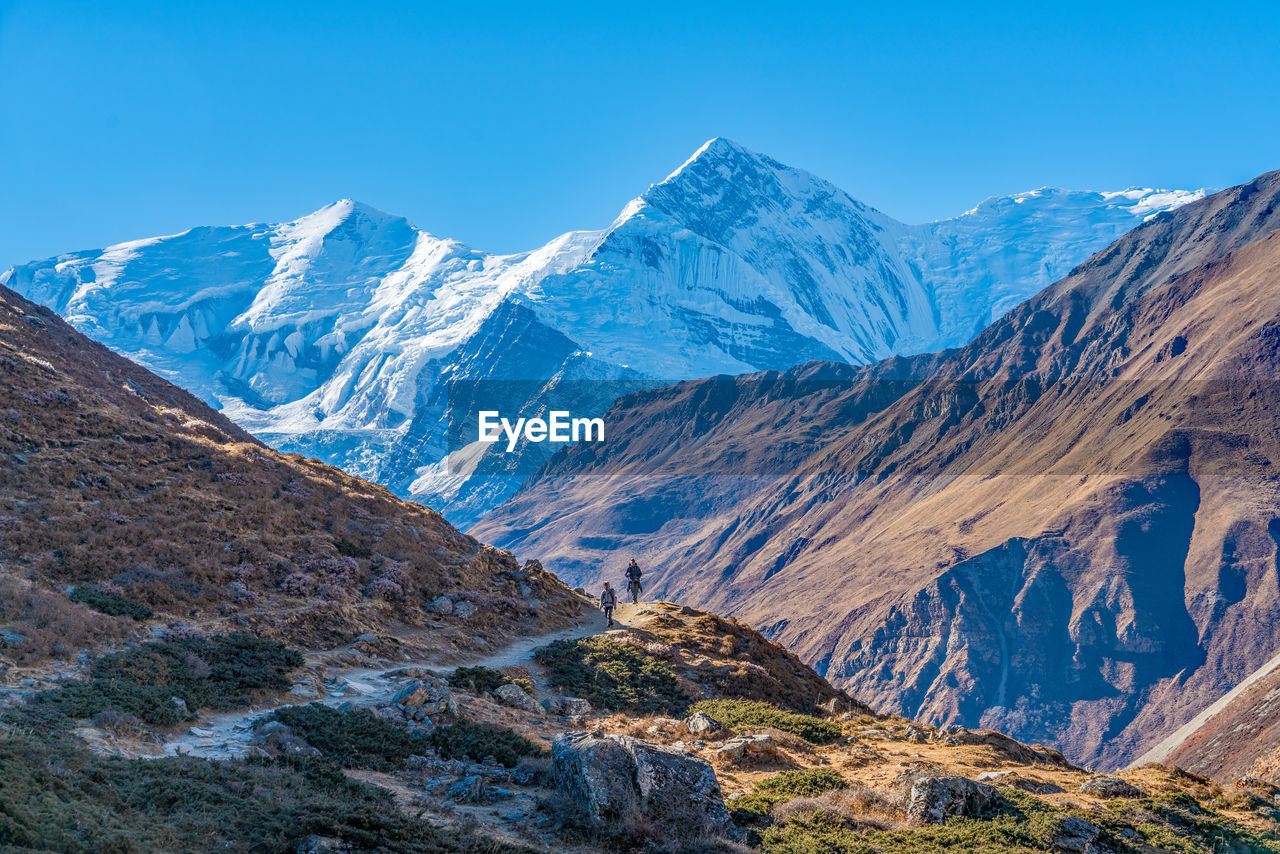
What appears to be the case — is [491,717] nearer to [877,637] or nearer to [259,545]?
[259,545]

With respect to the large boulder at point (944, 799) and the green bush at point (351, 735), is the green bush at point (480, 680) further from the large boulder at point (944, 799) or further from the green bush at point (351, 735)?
the large boulder at point (944, 799)

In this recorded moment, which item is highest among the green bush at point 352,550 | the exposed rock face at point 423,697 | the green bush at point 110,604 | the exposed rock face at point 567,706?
the green bush at point 352,550

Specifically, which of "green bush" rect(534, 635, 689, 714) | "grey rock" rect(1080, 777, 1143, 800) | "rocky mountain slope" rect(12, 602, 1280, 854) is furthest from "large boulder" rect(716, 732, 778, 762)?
"grey rock" rect(1080, 777, 1143, 800)

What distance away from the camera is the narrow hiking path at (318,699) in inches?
790

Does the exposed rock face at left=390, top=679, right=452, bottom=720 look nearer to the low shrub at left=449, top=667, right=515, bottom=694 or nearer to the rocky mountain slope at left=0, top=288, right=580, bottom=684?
the low shrub at left=449, top=667, right=515, bottom=694

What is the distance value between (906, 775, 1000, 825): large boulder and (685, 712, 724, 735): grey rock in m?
8.01

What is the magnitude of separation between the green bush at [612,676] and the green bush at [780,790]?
28.8 ft

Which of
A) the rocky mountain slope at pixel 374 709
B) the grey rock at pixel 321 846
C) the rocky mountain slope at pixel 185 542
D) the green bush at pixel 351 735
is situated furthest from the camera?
the rocky mountain slope at pixel 185 542

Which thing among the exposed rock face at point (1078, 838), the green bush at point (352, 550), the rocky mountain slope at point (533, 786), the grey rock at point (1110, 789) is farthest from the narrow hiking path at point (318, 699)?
the grey rock at point (1110, 789)

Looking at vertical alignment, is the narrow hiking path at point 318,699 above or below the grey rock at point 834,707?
above

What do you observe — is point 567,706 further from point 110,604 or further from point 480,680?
point 110,604

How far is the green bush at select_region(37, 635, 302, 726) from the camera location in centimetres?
2098

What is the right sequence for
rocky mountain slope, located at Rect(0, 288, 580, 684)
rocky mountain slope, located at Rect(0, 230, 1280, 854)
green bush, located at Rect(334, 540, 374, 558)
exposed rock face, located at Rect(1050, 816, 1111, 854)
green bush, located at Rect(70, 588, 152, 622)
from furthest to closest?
green bush, located at Rect(334, 540, 374, 558)
rocky mountain slope, located at Rect(0, 288, 580, 684)
green bush, located at Rect(70, 588, 152, 622)
exposed rock face, located at Rect(1050, 816, 1111, 854)
rocky mountain slope, located at Rect(0, 230, 1280, 854)

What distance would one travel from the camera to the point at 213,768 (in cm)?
1816
